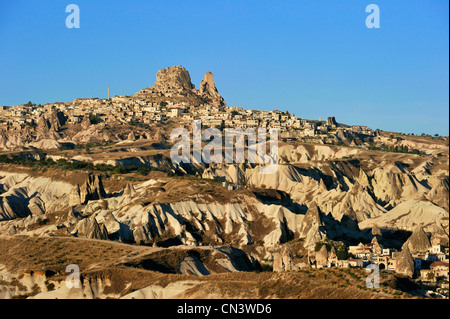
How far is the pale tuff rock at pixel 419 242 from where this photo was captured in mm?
126825

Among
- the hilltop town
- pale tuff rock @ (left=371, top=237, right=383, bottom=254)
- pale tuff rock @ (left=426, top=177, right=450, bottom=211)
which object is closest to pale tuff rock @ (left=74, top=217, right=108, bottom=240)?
the hilltop town

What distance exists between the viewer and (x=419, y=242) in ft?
421

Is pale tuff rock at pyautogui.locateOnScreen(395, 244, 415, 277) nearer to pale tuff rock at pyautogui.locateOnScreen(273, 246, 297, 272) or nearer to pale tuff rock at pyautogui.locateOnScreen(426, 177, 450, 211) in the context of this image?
pale tuff rock at pyautogui.locateOnScreen(273, 246, 297, 272)

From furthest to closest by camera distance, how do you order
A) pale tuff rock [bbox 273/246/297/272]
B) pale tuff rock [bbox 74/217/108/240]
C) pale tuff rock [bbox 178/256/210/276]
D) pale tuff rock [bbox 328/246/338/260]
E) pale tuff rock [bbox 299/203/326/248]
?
1. pale tuff rock [bbox 299/203/326/248]
2. pale tuff rock [bbox 74/217/108/240]
3. pale tuff rock [bbox 328/246/338/260]
4. pale tuff rock [bbox 273/246/297/272]
5. pale tuff rock [bbox 178/256/210/276]

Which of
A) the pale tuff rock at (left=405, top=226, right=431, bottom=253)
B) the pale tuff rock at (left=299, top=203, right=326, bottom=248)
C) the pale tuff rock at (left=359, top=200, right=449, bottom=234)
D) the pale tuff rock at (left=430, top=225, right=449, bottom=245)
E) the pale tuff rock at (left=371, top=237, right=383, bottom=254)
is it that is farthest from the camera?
the pale tuff rock at (left=359, top=200, right=449, bottom=234)

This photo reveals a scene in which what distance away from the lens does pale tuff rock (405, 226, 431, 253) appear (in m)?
127

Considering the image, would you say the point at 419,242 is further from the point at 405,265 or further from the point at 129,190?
the point at 129,190

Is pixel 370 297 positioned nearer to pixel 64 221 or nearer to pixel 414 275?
pixel 414 275

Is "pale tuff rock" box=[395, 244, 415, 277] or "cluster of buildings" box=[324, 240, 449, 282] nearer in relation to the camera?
"pale tuff rock" box=[395, 244, 415, 277]

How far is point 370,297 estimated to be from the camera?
71000 millimetres

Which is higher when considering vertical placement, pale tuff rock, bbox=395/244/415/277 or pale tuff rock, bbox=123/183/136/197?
pale tuff rock, bbox=123/183/136/197

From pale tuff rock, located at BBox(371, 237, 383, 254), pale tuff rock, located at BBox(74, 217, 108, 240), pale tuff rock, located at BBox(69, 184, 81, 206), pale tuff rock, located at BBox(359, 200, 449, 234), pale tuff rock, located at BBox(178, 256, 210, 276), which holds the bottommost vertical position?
pale tuff rock, located at BBox(371, 237, 383, 254)
